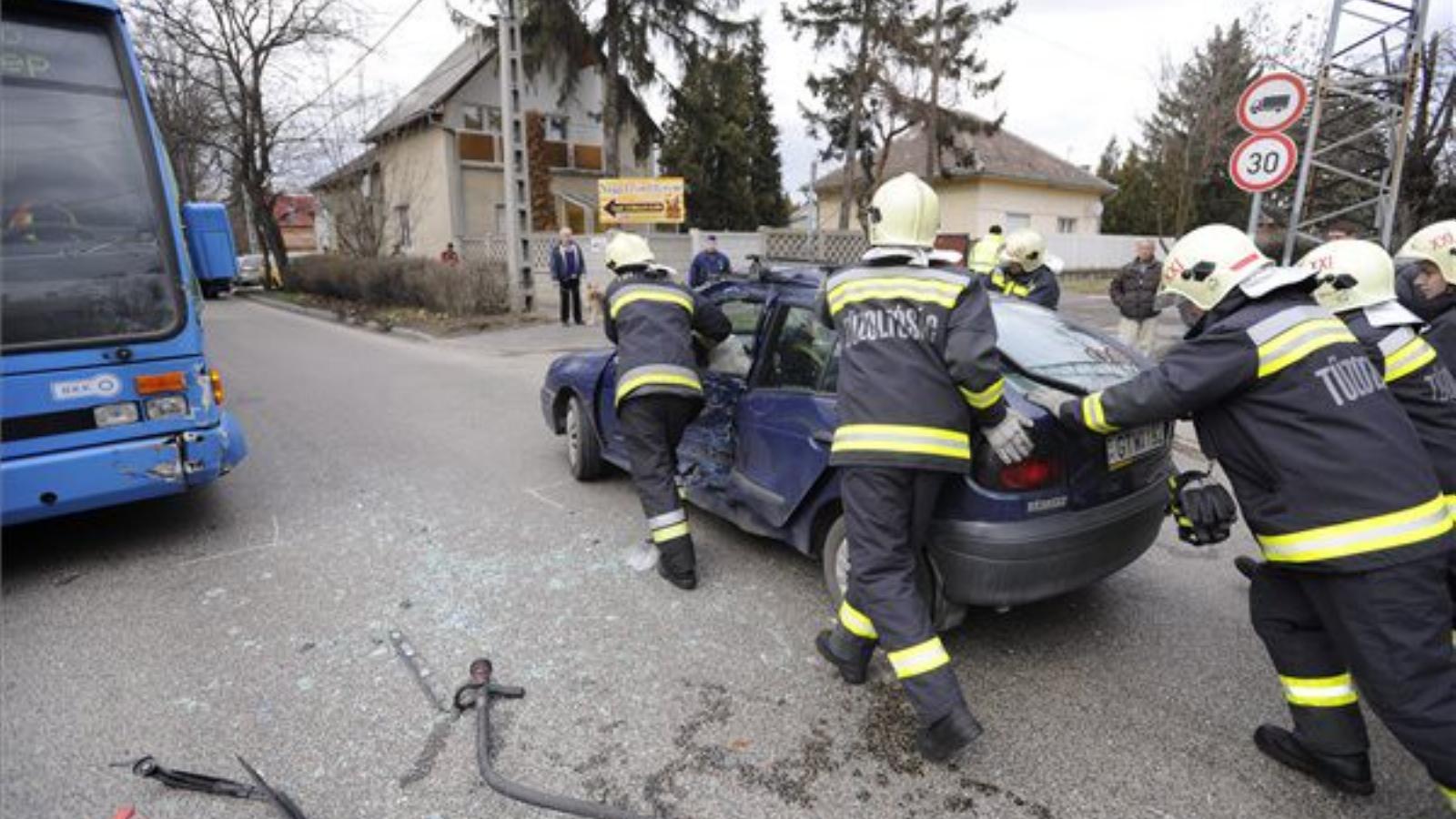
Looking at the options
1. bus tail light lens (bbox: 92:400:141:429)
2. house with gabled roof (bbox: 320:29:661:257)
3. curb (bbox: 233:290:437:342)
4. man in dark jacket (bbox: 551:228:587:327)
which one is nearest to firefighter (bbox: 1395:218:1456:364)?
bus tail light lens (bbox: 92:400:141:429)

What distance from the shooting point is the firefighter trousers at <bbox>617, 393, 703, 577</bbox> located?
3.61 meters

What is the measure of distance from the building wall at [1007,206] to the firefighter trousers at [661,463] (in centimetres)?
2207

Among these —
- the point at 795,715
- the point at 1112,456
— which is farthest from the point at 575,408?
the point at 1112,456

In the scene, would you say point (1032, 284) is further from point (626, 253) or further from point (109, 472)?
point (109, 472)

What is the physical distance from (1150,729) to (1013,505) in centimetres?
87

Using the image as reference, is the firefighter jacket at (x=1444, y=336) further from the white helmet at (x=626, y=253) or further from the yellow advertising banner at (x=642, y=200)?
the yellow advertising banner at (x=642, y=200)

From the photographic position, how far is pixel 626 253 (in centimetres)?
390

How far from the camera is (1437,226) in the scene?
2955mm

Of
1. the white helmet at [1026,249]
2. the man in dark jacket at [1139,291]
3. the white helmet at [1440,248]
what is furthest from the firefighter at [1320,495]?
the man in dark jacket at [1139,291]

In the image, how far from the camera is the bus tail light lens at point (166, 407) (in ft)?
12.4

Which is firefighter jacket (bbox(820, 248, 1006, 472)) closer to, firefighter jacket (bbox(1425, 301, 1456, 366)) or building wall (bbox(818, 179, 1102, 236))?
firefighter jacket (bbox(1425, 301, 1456, 366))

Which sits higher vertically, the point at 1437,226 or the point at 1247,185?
the point at 1247,185

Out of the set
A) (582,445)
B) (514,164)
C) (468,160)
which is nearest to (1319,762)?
(582,445)

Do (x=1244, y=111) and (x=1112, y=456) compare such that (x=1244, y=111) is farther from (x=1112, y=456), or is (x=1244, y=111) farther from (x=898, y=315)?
(x=898, y=315)
